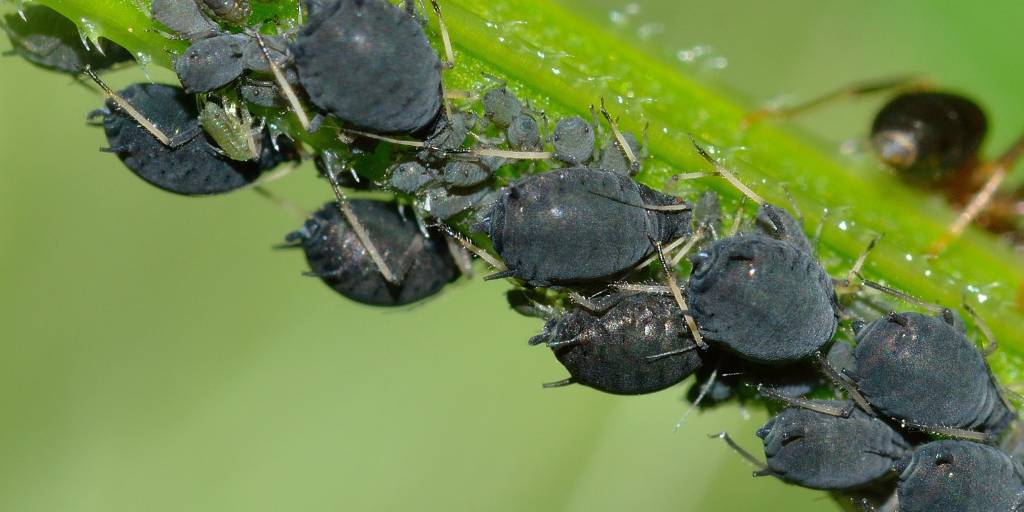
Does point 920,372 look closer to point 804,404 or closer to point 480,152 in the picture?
point 804,404

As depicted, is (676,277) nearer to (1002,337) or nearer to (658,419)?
(1002,337)

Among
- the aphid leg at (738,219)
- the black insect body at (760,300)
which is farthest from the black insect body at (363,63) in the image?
the aphid leg at (738,219)

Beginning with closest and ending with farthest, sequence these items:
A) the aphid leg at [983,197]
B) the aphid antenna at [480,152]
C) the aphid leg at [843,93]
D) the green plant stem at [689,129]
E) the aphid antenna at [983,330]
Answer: the aphid antenna at [480,152] → the green plant stem at [689,129] → the aphid antenna at [983,330] → the aphid leg at [983,197] → the aphid leg at [843,93]

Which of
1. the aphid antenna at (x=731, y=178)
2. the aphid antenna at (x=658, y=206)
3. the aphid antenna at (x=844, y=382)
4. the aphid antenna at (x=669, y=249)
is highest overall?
the aphid antenna at (x=658, y=206)

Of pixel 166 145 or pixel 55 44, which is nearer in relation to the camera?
pixel 166 145

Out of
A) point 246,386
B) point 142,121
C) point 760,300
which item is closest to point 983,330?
point 760,300

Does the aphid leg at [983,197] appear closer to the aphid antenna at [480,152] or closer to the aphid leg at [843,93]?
the aphid leg at [843,93]

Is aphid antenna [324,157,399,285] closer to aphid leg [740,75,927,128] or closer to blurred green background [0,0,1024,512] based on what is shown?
aphid leg [740,75,927,128]
